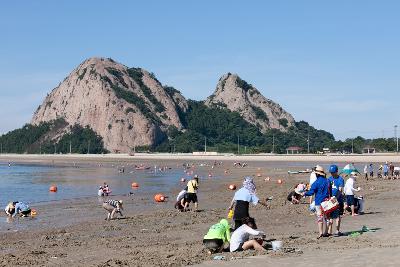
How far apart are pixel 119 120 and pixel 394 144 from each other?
7988cm

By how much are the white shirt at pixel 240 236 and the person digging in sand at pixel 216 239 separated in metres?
0.25

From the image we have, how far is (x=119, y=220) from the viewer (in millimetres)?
22328

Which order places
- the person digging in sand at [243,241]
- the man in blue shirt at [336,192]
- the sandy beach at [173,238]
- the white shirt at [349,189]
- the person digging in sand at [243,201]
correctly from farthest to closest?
1. the white shirt at [349,189]
2. the man in blue shirt at [336,192]
3. the person digging in sand at [243,201]
4. the person digging in sand at [243,241]
5. the sandy beach at [173,238]

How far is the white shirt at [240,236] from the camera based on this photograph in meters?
13.6

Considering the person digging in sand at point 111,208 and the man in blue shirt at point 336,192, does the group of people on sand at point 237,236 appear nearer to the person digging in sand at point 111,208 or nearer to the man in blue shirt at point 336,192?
the man in blue shirt at point 336,192

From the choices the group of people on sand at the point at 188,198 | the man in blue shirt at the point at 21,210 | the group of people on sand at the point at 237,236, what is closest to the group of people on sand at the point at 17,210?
the man in blue shirt at the point at 21,210

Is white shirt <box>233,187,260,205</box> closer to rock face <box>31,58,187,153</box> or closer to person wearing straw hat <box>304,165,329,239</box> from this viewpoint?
person wearing straw hat <box>304,165,329,239</box>

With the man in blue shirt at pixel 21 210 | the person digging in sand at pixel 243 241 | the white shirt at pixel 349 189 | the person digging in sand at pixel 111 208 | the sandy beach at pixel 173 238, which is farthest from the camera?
the man in blue shirt at pixel 21 210

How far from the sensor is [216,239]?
13.6 m

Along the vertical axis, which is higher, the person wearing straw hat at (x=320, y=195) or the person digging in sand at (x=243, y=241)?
the person wearing straw hat at (x=320, y=195)

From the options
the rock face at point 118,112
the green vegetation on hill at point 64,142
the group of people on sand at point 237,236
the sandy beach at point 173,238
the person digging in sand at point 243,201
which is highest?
the rock face at point 118,112

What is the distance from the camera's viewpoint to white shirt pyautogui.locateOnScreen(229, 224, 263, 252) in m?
13.6

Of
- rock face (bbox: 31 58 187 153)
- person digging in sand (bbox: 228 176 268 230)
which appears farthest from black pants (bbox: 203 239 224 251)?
rock face (bbox: 31 58 187 153)

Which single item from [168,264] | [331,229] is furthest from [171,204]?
[168,264]
